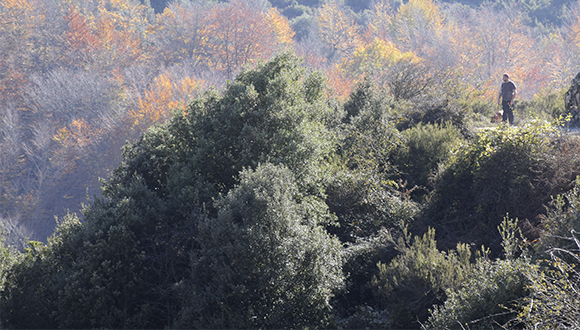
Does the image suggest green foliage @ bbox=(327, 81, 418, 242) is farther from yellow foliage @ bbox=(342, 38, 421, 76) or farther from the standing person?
yellow foliage @ bbox=(342, 38, 421, 76)

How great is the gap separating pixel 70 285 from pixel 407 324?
6428 mm

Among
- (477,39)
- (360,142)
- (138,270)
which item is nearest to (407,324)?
(138,270)

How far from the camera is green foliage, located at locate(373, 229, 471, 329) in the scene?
8.12 m

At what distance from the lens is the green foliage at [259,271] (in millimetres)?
8242

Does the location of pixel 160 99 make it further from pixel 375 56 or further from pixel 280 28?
pixel 375 56

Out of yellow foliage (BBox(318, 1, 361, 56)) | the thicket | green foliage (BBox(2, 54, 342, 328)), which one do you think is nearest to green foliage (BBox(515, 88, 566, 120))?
the thicket

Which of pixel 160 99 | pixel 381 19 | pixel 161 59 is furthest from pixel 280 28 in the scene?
pixel 160 99

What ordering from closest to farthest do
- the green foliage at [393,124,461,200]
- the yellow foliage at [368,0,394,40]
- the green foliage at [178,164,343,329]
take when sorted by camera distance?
the green foliage at [178,164,343,329] → the green foliage at [393,124,461,200] → the yellow foliage at [368,0,394,40]

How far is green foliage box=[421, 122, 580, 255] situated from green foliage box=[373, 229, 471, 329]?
66.4 inches

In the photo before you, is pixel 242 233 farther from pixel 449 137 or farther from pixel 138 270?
pixel 449 137

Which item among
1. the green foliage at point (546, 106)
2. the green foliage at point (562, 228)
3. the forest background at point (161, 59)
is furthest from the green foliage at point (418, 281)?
the forest background at point (161, 59)

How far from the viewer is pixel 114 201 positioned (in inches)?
421

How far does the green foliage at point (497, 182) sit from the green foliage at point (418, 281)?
1685mm

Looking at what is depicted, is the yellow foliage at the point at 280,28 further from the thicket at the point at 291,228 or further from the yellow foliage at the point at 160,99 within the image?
the thicket at the point at 291,228
